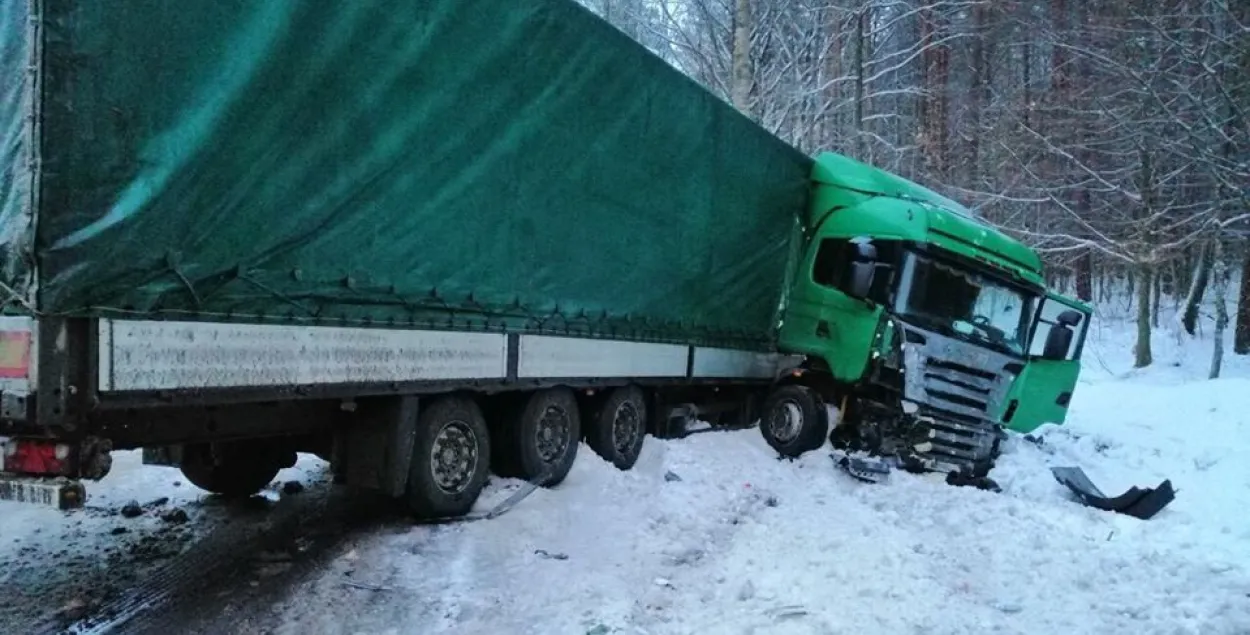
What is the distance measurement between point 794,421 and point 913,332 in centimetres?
167

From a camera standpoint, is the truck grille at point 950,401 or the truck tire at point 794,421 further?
the truck tire at point 794,421

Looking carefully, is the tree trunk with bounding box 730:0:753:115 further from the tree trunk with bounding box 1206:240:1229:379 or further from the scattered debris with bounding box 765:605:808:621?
the scattered debris with bounding box 765:605:808:621

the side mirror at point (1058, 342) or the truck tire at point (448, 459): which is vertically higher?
the side mirror at point (1058, 342)

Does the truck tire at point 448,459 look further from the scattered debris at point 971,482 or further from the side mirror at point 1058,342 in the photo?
the side mirror at point 1058,342

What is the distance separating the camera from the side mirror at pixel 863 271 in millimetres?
9516

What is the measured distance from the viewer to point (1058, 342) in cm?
1066

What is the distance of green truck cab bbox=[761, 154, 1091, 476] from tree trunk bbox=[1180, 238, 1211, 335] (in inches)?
499

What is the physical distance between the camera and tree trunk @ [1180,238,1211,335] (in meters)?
22.4

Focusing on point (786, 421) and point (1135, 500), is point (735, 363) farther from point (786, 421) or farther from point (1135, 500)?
point (1135, 500)

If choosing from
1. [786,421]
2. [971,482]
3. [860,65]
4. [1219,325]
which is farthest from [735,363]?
[1219,325]

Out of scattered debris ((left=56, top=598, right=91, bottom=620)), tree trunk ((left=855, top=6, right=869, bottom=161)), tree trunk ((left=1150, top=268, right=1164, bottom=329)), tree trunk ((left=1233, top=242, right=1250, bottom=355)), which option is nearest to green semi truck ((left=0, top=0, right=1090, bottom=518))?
scattered debris ((left=56, top=598, right=91, bottom=620))

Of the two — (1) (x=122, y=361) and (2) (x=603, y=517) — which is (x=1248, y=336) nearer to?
(2) (x=603, y=517)

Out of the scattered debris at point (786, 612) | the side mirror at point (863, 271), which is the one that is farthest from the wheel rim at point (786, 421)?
the scattered debris at point (786, 612)

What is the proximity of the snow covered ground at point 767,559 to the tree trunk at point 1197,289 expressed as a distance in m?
14.9
